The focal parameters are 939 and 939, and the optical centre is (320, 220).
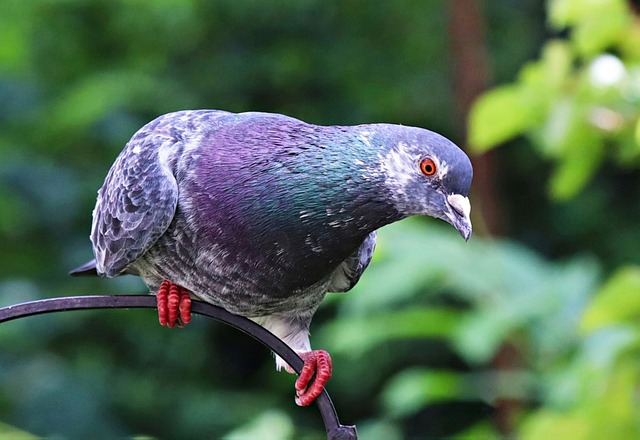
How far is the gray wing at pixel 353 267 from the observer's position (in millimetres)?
2541

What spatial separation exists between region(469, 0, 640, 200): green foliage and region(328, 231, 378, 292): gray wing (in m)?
0.83

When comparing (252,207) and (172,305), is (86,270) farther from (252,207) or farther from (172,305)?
(252,207)

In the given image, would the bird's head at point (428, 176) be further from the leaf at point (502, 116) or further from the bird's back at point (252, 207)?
the leaf at point (502, 116)

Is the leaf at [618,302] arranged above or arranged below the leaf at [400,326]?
above

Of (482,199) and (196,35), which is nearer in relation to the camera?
(482,199)

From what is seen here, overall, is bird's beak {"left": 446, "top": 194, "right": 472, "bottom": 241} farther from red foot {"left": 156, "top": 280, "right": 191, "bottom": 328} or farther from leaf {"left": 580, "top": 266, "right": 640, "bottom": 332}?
leaf {"left": 580, "top": 266, "right": 640, "bottom": 332}

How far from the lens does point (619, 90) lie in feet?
10.0

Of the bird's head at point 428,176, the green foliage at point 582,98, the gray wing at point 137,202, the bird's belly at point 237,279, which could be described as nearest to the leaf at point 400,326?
the green foliage at point 582,98

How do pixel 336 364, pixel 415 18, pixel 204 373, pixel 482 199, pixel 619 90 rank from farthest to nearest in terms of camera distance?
pixel 415 18, pixel 204 373, pixel 336 364, pixel 482 199, pixel 619 90

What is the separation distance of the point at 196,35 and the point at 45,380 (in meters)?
2.61

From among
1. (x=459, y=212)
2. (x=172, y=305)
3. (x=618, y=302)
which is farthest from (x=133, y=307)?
(x=618, y=302)

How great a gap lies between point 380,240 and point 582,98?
91cm

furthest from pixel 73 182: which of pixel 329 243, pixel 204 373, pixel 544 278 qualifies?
pixel 329 243

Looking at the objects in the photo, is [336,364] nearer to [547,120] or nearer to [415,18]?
[415,18]
